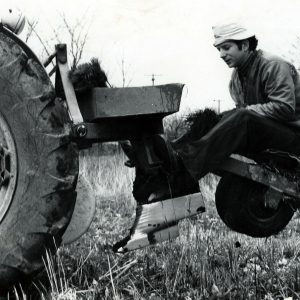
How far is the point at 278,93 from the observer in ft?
13.6

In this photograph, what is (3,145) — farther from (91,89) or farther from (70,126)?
(91,89)

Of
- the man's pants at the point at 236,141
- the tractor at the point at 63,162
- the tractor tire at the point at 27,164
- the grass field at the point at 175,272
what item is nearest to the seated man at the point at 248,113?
the man's pants at the point at 236,141

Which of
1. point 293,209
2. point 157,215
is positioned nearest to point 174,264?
point 157,215

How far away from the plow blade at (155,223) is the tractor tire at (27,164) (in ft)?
2.48

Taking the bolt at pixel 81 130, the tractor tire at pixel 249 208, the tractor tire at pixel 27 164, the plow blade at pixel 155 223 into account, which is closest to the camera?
the tractor tire at pixel 27 164

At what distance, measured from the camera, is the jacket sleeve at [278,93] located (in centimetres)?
413

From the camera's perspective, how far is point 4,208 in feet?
9.37

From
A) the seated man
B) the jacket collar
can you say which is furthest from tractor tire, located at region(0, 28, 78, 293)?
the jacket collar

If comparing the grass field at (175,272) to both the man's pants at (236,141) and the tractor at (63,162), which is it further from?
the man's pants at (236,141)

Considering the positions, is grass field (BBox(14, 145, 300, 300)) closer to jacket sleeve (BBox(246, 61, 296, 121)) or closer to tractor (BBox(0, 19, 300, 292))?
tractor (BBox(0, 19, 300, 292))

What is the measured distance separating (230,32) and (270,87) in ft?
1.77

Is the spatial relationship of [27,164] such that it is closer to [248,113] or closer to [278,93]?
[248,113]

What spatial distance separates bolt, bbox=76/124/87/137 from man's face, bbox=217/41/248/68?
63.9 inches

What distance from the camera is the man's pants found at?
3.80 metres
